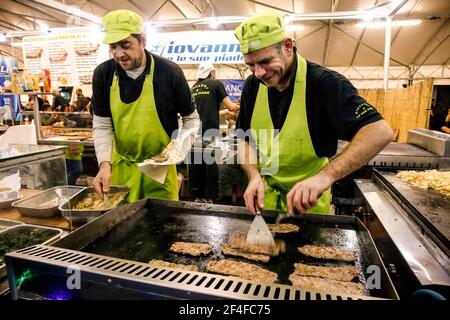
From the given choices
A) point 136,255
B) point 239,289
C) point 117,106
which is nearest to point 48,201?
point 117,106

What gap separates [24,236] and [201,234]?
3.18 ft

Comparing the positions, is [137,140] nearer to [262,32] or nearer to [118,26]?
[118,26]

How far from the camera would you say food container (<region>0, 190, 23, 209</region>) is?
2197 mm

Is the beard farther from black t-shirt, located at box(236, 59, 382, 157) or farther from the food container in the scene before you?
the food container

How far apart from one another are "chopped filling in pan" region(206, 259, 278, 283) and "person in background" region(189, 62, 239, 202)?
12.5 ft

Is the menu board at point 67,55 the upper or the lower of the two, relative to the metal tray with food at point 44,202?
upper

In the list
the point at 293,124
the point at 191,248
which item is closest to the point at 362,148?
the point at 293,124

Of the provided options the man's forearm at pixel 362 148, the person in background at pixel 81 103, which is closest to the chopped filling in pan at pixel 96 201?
the man's forearm at pixel 362 148

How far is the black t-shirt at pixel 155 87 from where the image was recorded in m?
2.47

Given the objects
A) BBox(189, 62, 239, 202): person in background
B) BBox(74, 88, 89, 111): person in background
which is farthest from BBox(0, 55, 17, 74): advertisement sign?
BBox(189, 62, 239, 202): person in background

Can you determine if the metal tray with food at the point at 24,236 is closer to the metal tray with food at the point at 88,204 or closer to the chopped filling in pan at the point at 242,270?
the metal tray with food at the point at 88,204

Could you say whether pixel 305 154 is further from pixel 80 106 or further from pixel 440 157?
pixel 80 106

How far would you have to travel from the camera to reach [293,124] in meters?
1.97

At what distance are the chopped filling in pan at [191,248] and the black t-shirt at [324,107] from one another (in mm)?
921
